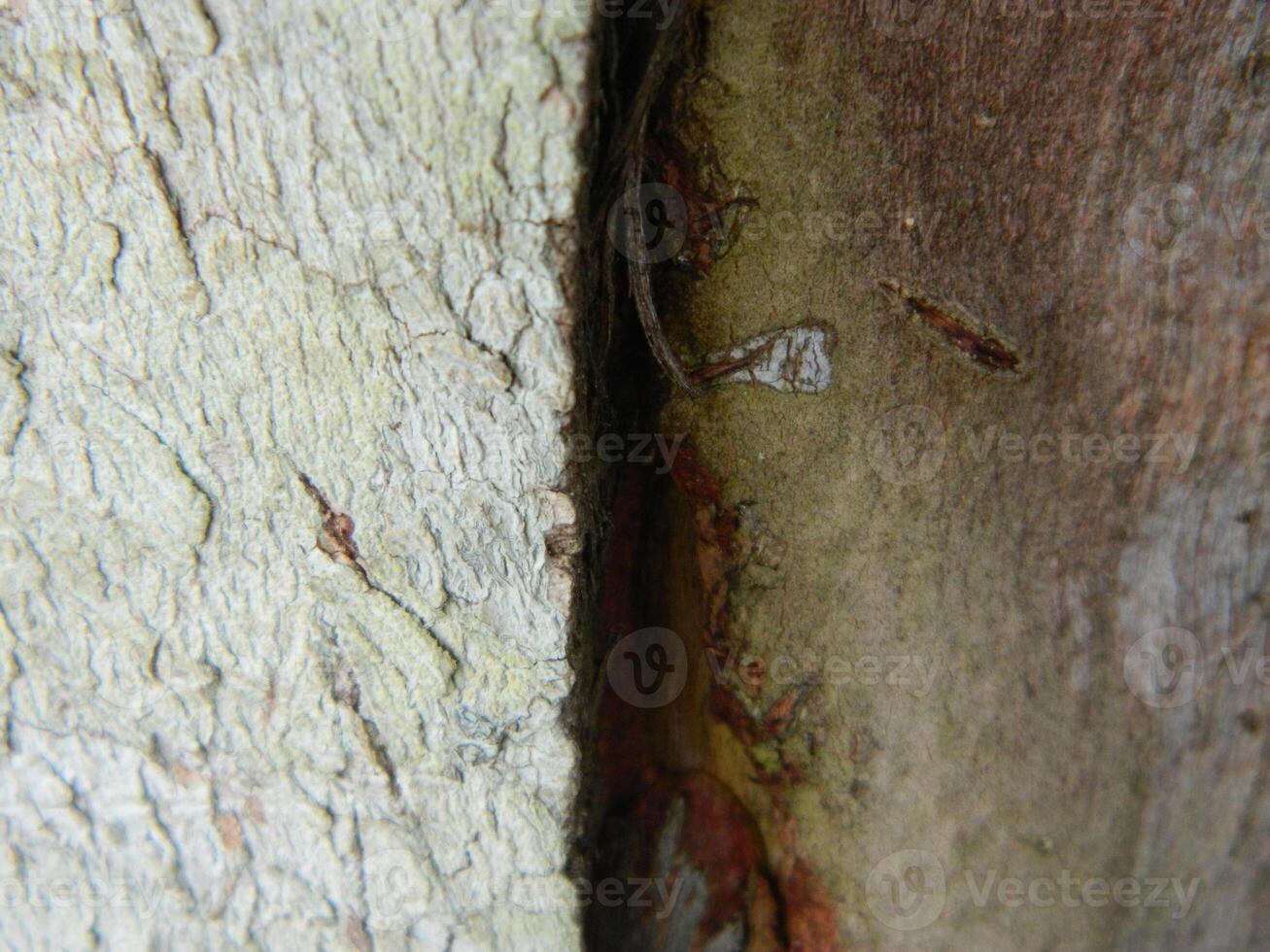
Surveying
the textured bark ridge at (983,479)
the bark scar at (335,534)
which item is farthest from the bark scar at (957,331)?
the bark scar at (335,534)

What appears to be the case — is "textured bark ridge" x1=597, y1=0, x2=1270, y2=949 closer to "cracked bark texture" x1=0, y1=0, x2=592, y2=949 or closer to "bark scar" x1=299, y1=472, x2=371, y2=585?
"cracked bark texture" x1=0, y1=0, x2=592, y2=949

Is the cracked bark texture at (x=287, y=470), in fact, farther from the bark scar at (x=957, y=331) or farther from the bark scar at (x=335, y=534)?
the bark scar at (x=957, y=331)

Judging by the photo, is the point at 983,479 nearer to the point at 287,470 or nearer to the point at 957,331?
the point at 957,331

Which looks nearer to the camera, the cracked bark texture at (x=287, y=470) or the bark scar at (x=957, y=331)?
the cracked bark texture at (x=287, y=470)

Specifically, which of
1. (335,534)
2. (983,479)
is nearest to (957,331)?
(983,479)

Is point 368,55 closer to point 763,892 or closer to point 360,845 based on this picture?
point 360,845

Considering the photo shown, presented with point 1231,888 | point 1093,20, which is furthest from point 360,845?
point 1093,20

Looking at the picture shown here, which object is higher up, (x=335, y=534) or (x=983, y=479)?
(x=983, y=479)

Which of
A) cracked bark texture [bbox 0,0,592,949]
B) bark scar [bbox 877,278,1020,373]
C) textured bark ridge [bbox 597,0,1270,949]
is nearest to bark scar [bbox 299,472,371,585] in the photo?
cracked bark texture [bbox 0,0,592,949]
